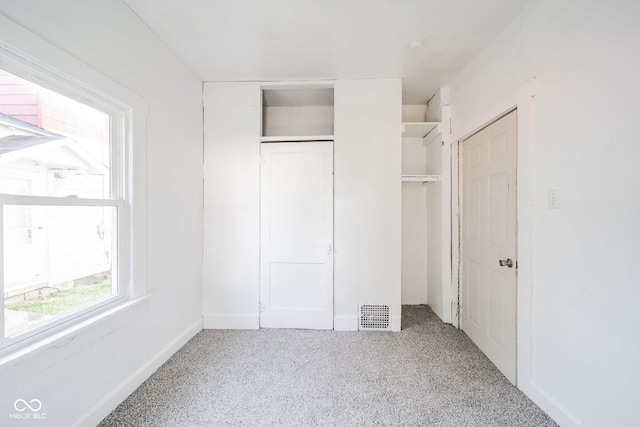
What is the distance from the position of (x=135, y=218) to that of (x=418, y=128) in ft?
9.63

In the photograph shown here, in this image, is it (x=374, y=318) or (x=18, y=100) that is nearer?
(x=18, y=100)

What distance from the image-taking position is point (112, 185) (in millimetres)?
1676

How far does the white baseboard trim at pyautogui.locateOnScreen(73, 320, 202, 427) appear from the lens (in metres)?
1.43

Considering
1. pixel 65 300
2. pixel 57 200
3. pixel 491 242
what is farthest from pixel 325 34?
pixel 65 300

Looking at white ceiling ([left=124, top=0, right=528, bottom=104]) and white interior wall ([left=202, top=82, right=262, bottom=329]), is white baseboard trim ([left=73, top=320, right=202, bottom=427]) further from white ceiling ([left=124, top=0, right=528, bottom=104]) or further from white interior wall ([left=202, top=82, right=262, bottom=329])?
white ceiling ([left=124, top=0, right=528, bottom=104])

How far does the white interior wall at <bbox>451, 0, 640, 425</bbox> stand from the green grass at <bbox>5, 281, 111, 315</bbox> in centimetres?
282

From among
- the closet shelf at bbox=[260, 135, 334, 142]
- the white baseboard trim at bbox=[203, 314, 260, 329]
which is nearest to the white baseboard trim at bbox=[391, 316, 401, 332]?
the white baseboard trim at bbox=[203, 314, 260, 329]

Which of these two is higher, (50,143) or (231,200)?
(50,143)

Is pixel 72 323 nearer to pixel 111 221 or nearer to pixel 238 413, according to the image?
pixel 111 221

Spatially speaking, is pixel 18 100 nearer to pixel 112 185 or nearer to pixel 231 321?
pixel 112 185

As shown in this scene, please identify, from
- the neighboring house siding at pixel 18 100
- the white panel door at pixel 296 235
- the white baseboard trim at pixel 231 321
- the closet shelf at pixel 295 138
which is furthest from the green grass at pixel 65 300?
the closet shelf at pixel 295 138

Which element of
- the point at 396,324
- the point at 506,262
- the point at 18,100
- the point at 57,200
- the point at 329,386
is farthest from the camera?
the point at 396,324

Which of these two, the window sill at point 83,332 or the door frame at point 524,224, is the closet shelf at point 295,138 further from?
the window sill at point 83,332

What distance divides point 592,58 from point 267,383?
2.75m
